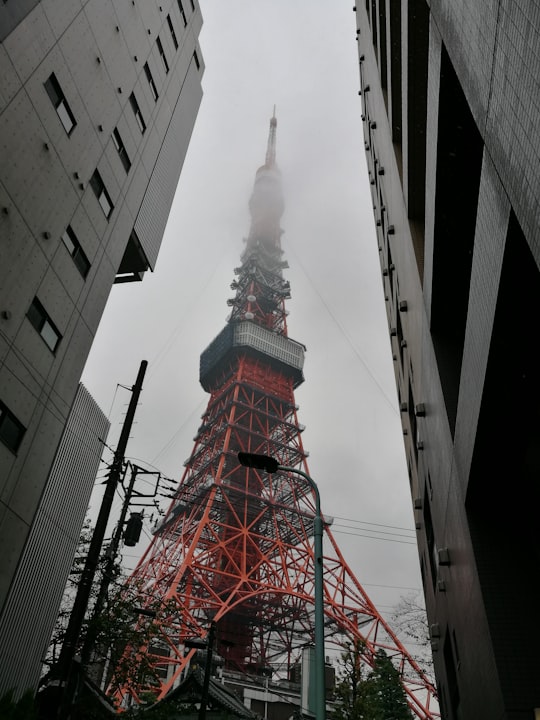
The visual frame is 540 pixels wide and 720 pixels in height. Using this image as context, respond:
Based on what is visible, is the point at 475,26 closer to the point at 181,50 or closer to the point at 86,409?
the point at 86,409

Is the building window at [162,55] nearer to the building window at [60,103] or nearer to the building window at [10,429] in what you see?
the building window at [60,103]

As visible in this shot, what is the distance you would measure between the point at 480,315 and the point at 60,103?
13.1 metres

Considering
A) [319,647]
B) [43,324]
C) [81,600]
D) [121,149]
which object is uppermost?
[121,149]

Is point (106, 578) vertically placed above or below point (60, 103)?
below

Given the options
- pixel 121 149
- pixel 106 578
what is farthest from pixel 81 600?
pixel 121 149

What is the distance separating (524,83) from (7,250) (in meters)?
11.2

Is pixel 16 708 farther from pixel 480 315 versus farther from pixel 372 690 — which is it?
pixel 372 690

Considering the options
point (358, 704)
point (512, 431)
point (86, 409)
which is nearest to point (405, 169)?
point (512, 431)

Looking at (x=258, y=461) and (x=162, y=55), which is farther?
(x=162, y=55)

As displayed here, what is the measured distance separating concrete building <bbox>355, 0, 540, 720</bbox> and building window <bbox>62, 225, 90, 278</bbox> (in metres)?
8.94

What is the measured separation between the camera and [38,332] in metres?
13.2

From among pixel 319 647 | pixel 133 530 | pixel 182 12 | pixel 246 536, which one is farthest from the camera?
pixel 246 536

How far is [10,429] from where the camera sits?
39.7 feet

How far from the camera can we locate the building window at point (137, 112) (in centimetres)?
1854
